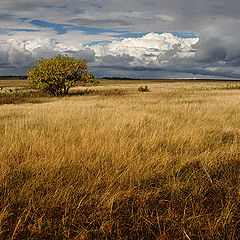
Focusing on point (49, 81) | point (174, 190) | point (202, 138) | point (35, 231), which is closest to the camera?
point (35, 231)

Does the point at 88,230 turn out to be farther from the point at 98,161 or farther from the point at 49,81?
the point at 49,81

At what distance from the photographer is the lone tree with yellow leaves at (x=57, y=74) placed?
76.0 ft

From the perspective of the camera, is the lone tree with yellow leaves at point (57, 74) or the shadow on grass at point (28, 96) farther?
the lone tree with yellow leaves at point (57, 74)

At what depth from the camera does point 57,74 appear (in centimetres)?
2300

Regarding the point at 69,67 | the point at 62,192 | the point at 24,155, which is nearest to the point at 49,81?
the point at 69,67

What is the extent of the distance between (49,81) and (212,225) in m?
23.8

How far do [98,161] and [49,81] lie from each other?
2183cm

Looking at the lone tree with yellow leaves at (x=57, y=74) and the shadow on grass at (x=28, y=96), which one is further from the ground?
the lone tree with yellow leaves at (x=57, y=74)

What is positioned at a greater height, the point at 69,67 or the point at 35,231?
the point at 69,67

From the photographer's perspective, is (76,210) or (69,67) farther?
(69,67)

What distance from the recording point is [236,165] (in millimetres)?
3637

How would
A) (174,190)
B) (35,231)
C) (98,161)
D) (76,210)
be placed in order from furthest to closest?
1. (98,161)
2. (174,190)
3. (76,210)
4. (35,231)

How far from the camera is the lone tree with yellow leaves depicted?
76.0 ft

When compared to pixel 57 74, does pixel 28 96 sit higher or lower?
lower
